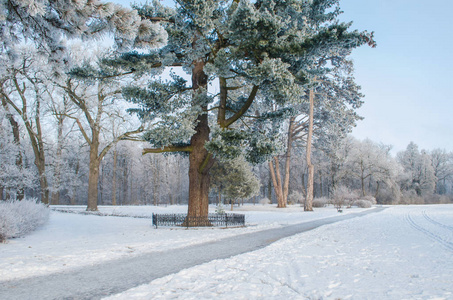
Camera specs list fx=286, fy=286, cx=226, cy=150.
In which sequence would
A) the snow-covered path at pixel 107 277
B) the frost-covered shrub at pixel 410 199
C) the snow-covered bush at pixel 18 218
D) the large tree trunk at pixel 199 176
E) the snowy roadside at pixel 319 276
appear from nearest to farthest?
the snowy roadside at pixel 319 276, the snow-covered path at pixel 107 277, the snow-covered bush at pixel 18 218, the large tree trunk at pixel 199 176, the frost-covered shrub at pixel 410 199

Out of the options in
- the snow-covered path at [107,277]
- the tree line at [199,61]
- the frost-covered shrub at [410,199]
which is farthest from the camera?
the frost-covered shrub at [410,199]

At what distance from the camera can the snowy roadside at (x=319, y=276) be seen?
402cm

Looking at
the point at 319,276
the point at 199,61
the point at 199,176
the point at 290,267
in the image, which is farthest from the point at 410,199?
the point at 319,276

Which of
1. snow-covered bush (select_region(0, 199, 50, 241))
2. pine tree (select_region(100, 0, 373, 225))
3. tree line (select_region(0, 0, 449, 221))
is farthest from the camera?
pine tree (select_region(100, 0, 373, 225))

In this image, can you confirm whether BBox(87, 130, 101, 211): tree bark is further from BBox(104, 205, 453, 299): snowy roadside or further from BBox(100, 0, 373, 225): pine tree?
BBox(104, 205, 453, 299): snowy roadside

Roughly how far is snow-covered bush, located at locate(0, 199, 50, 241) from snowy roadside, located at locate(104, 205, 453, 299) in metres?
6.71

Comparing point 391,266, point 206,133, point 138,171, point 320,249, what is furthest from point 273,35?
point 138,171

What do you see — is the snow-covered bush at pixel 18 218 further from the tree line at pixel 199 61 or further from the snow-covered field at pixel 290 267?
the tree line at pixel 199 61

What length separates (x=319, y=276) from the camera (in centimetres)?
489

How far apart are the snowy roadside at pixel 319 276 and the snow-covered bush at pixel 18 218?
22.0ft

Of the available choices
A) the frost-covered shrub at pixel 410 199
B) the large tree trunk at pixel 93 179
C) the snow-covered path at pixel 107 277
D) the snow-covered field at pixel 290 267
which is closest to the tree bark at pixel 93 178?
the large tree trunk at pixel 93 179

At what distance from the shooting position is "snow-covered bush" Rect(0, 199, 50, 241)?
8609 mm

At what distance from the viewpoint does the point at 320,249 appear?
7473mm

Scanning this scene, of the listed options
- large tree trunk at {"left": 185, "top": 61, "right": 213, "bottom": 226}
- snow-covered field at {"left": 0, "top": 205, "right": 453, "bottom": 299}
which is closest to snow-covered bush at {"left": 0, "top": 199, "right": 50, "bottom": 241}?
snow-covered field at {"left": 0, "top": 205, "right": 453, "bottom": 299}
